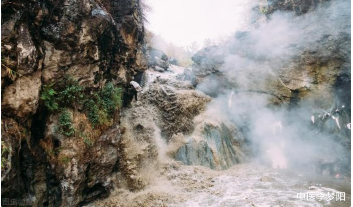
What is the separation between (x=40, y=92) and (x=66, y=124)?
1.06 m

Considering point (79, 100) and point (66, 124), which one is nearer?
point (66, 124)

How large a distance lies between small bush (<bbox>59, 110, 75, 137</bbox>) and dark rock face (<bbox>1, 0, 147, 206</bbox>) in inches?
7.0

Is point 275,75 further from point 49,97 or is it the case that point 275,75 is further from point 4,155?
point 4,155

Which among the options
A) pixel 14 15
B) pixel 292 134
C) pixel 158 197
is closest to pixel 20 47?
pixel 14 15

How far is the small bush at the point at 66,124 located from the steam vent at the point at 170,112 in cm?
3

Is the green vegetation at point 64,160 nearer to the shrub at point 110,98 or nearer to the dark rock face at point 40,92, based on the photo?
the dark rock face at point 40,92

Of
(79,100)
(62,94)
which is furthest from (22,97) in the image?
(79,100)

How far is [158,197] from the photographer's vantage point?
25.5ft

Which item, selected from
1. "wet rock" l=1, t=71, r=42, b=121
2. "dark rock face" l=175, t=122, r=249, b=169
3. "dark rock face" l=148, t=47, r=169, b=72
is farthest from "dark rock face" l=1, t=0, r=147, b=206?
"dark rock face" l=148, t=47, r=169, b=72

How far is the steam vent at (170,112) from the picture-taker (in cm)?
616

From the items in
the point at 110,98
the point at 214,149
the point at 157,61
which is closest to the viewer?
the point at 110,98

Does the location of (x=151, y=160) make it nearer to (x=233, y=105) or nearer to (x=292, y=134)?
(x=233, y=105)

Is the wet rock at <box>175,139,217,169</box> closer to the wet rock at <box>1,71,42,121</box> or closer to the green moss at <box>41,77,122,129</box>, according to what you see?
the green moss at <box>41,77,122,129</box>

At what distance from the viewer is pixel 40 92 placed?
6.42 metres
